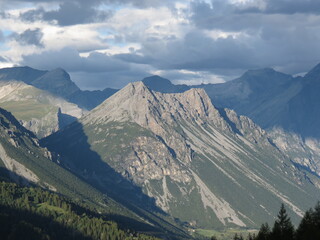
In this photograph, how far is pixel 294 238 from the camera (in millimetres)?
186500

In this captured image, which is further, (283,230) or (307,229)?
(283,230)

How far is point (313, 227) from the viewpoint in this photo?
176625mm

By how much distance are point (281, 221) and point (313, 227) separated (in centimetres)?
1856

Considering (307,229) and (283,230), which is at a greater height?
(307,229)

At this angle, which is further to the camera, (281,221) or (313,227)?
(281,221)

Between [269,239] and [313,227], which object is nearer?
[313,227]

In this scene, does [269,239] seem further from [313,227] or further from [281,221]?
[313,227]

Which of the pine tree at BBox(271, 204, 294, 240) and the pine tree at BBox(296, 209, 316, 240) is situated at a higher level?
the pine tree at BBox(296, 209, 316, 240)

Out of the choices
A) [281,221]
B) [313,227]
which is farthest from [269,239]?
[313,227]

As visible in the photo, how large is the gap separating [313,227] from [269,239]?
20430 mm

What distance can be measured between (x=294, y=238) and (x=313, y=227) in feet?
37.3

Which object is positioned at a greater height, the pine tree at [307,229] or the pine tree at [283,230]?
the pine tree at [307,229]

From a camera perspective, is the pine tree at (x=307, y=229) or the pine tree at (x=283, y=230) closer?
the pine tree at (x=307, y=229)

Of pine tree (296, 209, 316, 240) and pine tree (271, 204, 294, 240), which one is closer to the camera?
pine tree (296, 209, 316, 240)
